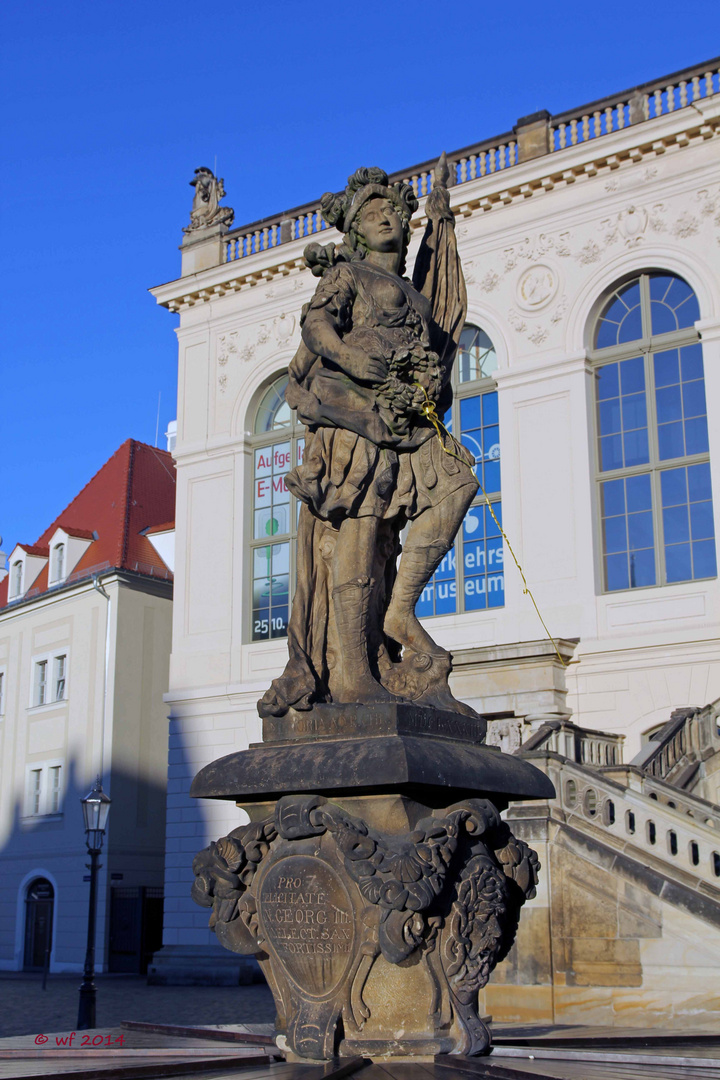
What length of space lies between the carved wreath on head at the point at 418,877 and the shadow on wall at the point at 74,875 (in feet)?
80.0

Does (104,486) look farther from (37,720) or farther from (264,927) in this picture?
(264,927)

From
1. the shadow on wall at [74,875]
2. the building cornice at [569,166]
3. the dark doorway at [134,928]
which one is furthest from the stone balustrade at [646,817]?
the shadow on wall at [74,875]

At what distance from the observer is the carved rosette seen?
446cm

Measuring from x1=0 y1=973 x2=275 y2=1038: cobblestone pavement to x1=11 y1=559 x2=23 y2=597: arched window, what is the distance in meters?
12.1

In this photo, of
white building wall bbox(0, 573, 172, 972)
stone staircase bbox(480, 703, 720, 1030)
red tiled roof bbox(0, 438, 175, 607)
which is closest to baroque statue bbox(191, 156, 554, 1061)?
stone staircase bbox(480, 703, 720, 1030)

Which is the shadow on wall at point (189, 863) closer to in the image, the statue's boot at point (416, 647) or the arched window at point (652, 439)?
the arched window at point (652, 439)

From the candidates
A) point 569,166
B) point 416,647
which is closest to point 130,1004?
point 569,166

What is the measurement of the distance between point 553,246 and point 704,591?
6984mm

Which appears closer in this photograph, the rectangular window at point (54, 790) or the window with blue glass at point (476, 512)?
the window with blue glass at point (476, 512)

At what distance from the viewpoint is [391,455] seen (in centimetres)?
544

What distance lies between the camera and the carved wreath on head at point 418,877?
4.44 metres

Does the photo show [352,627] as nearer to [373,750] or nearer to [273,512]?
[373,750]

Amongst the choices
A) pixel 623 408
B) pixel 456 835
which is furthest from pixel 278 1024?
pixel 623 408

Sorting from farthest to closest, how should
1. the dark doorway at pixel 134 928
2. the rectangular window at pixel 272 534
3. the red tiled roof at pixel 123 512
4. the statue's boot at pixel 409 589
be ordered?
the red tiled roof at pixel 123 512 → the dark doorway at pixel 134 928 → the rectangular window at pixel 272 534 → the statue's boot at pixel 409 589
